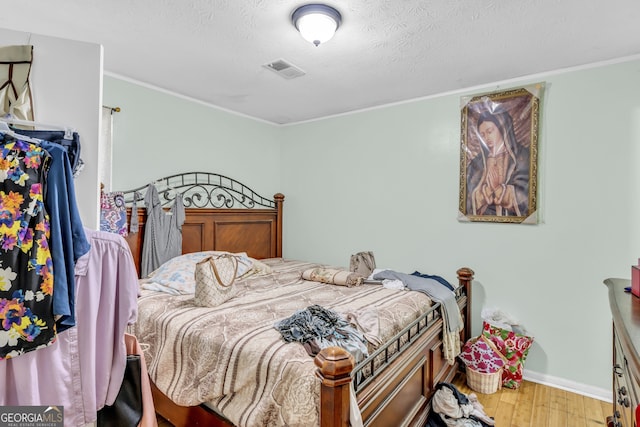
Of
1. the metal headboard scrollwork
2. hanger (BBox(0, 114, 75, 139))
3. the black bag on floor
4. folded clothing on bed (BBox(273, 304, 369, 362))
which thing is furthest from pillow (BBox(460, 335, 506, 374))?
hanger (BBox(0, 114, 75, 139))

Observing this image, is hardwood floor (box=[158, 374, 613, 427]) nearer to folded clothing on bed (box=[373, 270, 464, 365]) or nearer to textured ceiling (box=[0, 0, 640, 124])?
folded clothing on bed (box=[373, 270, 464, 365])

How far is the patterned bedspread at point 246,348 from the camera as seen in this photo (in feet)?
4.66

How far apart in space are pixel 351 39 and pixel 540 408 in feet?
9.31

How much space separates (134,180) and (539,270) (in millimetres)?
3483

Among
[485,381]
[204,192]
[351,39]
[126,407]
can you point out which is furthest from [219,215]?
[485,381]

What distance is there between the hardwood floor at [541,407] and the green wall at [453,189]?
0.43 ft

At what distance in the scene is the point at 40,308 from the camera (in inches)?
37.4

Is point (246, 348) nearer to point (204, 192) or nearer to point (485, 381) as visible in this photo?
point (485, 381)

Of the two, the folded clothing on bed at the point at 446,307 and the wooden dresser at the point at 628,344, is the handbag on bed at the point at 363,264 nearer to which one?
the folded clothing on bed at the point at 446,307

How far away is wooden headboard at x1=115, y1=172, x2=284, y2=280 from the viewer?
3.19 meters

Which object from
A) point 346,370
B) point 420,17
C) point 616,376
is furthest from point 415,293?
point 420,17

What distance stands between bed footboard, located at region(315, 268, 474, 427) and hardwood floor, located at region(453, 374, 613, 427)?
1.17 ft

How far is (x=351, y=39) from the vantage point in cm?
221

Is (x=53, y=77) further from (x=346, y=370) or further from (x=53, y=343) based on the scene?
(x=346, y=370)
